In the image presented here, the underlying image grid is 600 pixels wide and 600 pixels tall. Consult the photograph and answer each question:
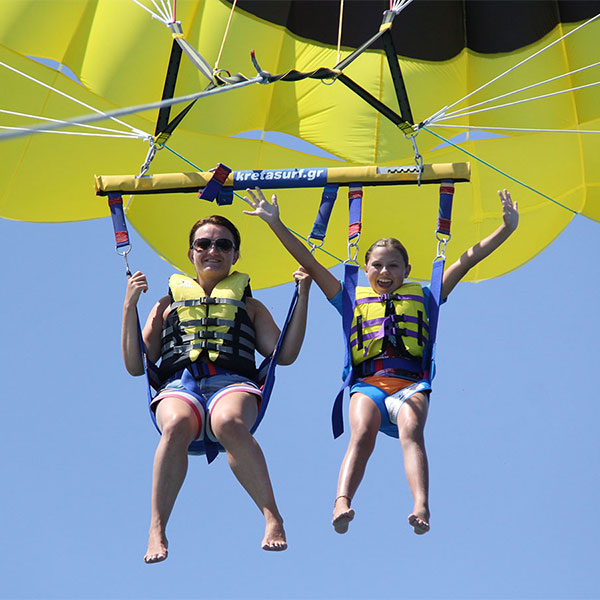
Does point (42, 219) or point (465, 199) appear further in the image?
point (465, 199)

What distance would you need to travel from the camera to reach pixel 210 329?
205 inches

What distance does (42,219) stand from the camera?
6461 millimetres

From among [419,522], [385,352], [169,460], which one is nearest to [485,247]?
[385,352]

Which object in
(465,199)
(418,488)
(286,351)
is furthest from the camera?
(465,199)

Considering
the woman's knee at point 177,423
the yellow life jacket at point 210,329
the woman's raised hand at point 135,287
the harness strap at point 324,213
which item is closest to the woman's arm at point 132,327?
the woman's raised hand at point 135,287

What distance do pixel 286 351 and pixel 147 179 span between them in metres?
1.03

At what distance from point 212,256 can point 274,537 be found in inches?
54.1

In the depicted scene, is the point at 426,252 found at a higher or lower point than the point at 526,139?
lower

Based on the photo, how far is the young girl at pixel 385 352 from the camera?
4754 millimetres

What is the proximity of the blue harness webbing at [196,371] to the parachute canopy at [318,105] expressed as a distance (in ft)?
3.58

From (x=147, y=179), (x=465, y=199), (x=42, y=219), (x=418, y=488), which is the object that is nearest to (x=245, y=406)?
(x=418, y=488)

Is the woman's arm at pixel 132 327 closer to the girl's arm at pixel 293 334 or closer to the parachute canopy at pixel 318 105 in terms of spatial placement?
the girl's arm at pixel 293 334

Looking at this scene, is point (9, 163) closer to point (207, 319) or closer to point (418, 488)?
point (207, 319)

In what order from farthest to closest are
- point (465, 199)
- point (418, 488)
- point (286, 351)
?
point (465, 199) → point (286, 351) → point (418, 488)
